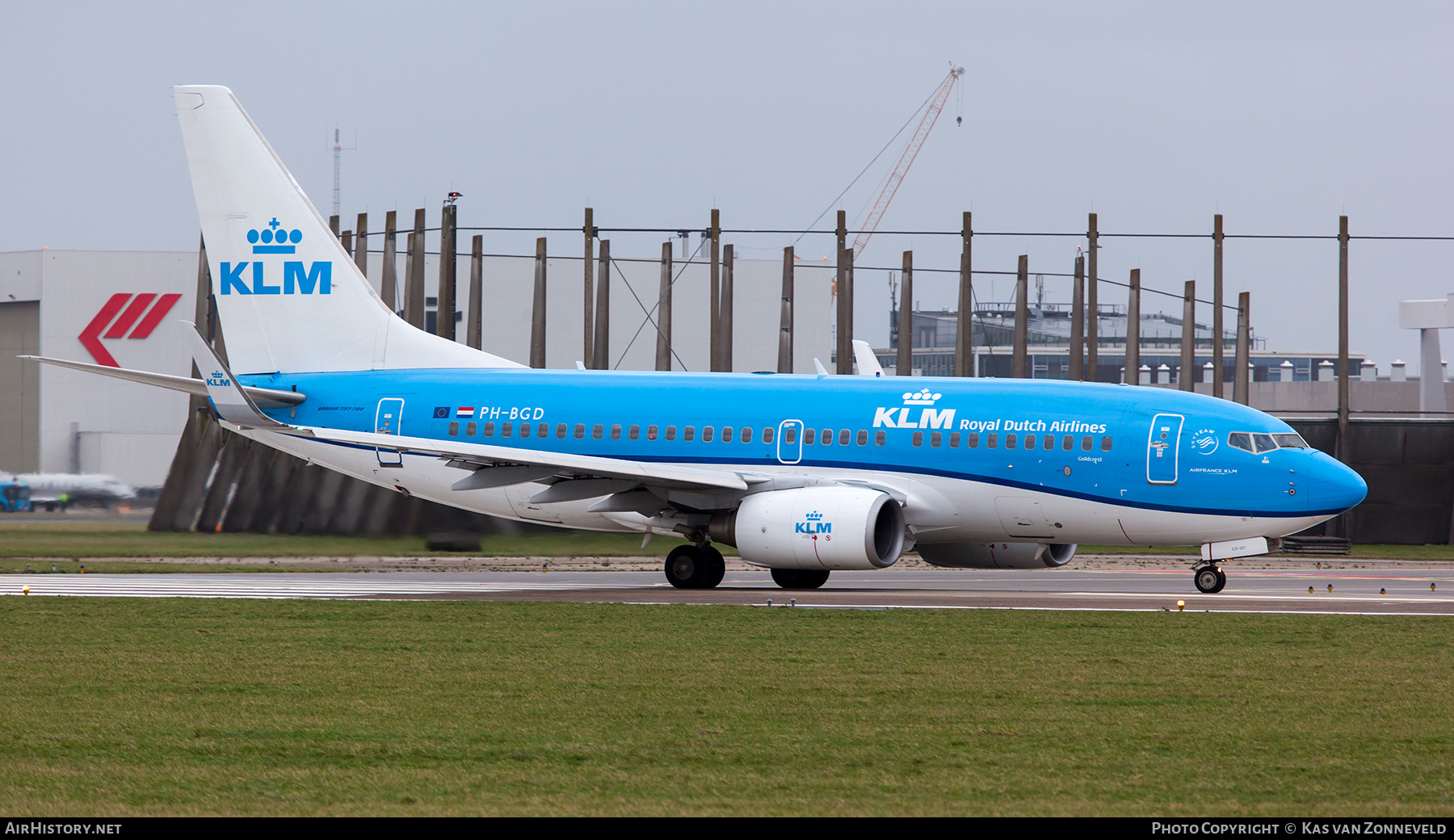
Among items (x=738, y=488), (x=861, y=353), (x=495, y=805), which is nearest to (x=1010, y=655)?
(x=495, y=805)

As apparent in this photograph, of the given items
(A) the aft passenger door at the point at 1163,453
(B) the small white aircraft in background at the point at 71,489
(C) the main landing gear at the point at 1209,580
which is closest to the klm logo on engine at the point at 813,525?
(A) the aft passenger door at the point at 1163,453

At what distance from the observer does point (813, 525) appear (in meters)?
24.0

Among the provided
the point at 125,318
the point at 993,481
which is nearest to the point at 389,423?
the point at 993,481

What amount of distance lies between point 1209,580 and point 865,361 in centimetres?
843

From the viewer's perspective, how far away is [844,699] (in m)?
12.6

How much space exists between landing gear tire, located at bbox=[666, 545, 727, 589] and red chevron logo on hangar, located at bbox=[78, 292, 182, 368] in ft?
171

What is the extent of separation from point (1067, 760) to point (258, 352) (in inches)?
907

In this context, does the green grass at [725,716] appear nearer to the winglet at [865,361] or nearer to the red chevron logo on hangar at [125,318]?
the winglet at [865,361]

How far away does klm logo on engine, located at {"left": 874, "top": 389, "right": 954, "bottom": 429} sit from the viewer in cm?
2512

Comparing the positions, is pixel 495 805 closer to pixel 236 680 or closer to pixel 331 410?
pixel 236 680

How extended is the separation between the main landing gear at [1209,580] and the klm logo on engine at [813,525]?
5.61 meters

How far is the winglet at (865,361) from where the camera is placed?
30.0 meters

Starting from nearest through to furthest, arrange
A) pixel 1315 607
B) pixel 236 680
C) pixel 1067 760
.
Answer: pixel 1067 760, pixel 236 680, pixel 1315 607

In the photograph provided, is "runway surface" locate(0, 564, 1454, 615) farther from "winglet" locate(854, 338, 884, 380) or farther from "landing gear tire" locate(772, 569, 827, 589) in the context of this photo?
"winglet" locate(854, 338, 884, 380)
